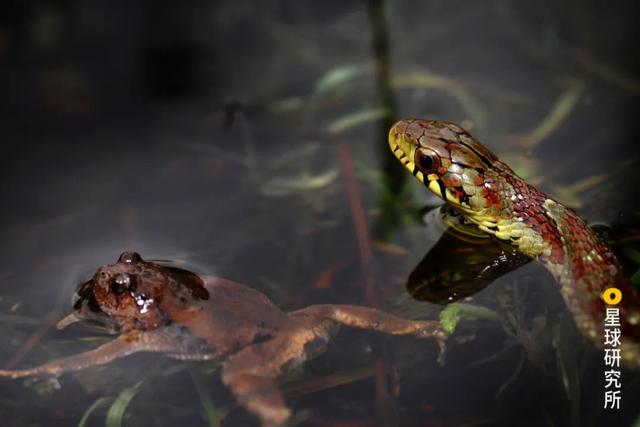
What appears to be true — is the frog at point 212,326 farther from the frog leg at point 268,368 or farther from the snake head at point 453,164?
the snake head at point 453,164

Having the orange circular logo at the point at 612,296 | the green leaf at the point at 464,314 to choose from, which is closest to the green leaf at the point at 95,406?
the green leaf at the point at 464,314

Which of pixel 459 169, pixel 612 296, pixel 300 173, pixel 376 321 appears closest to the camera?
pixel 612 296

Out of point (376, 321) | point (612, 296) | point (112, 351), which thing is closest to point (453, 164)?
point (376, 321)

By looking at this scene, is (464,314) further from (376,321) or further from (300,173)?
(300,173)

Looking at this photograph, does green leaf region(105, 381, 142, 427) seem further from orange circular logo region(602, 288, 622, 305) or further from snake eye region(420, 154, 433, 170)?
orange circular logo region(602, 288, 622, 305)

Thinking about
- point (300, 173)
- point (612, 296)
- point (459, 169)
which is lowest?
point (612, 296)

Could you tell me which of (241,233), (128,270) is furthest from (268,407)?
(241,233)

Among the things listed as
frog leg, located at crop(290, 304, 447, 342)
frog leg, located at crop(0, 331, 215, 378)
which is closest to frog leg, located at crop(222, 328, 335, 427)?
frog leg, located at crop(290, 304, 447, 342)
